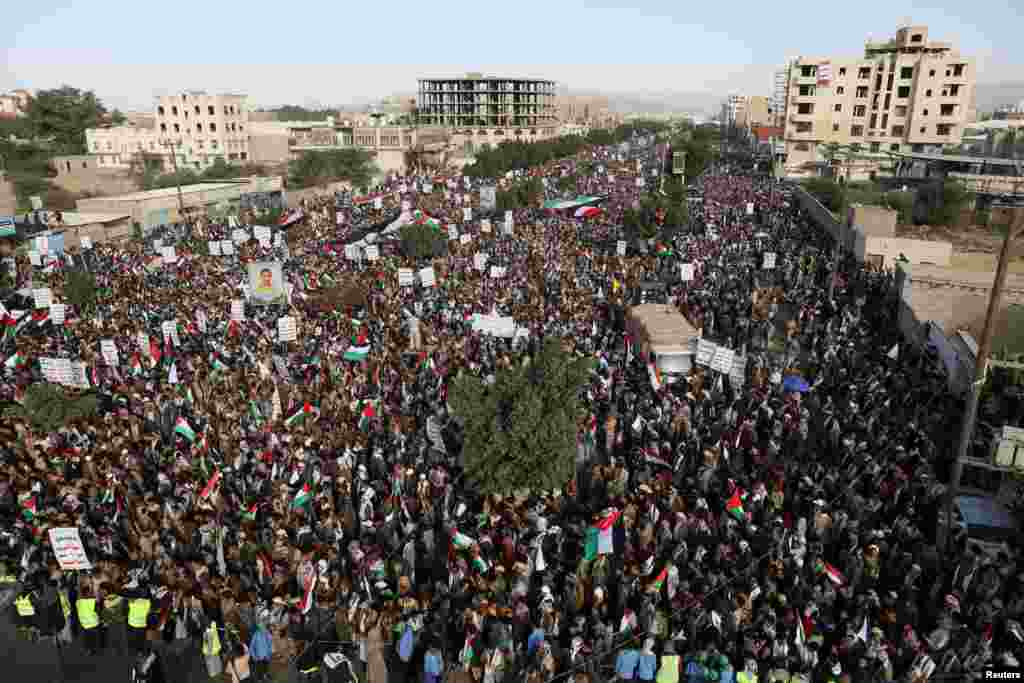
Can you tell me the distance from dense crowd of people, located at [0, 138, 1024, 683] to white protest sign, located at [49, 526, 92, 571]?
0.76ft

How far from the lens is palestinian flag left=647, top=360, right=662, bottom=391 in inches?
520

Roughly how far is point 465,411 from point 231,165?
70.9 metres

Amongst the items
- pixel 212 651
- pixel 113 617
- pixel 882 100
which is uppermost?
pixel 882 100

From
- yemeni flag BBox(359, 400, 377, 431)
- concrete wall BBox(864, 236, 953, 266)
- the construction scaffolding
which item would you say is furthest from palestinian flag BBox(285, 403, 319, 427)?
the construction scaffolding

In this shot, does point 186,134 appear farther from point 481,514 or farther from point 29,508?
point 481,514

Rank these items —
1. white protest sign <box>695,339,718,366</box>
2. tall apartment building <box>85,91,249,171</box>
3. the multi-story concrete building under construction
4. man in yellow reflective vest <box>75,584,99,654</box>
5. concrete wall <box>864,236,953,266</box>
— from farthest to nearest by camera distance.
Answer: the multi-story concrete building under construction
tall apartment building <box>85,91,249,171</box>
concrete wall <box>864,236,953,266</box>
white protest sign <box>695,339,718,366</box>
man in yellow reflective vest <box>75,584,99,654</box>

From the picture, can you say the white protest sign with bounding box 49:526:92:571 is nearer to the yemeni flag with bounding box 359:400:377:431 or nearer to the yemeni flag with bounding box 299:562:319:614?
the yemeni flag with bounding box 299:562:319:614

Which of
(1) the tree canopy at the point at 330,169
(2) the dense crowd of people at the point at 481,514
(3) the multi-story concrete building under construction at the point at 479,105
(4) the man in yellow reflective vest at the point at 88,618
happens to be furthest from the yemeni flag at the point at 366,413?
(3) the multi-story concrete building under construction at the point at 479,105

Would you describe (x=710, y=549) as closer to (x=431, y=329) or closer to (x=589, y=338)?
(x=589, y=338)

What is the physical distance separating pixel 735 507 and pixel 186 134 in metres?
83.7

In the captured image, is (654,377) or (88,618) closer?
(88,618)

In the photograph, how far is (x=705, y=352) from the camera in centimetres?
1323

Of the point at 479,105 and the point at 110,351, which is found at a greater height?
the point at 479,105

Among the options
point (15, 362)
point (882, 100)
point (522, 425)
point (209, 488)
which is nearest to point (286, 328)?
point (15, 362)
